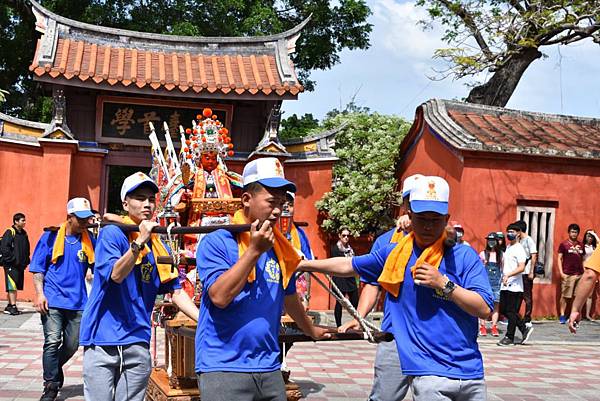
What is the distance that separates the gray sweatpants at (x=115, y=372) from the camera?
4.70 meters

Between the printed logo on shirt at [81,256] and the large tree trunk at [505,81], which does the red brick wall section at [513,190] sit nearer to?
the large tree trunk at [505,81]

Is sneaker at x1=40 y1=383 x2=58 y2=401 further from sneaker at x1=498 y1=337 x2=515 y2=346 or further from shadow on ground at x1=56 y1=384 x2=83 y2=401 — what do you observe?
sneaker at x1=498 y1=337 x2=515 y2=346

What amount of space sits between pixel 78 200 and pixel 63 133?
824 cm

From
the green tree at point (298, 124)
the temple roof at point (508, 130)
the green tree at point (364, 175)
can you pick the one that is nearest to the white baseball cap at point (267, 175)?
the temple roof at point (508, 130)

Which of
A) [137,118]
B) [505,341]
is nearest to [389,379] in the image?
[505,341]

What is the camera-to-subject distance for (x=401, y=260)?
13.4 feet

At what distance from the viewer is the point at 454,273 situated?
4.00 m

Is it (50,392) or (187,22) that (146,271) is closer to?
(50,392)

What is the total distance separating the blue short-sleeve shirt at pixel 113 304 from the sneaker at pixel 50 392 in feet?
7.61

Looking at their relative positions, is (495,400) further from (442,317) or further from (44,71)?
(44,71)

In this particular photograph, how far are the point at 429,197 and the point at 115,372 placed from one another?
2.17 metres

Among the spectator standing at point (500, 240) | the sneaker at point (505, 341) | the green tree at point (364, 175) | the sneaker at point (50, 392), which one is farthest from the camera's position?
the green tree at point (364, 175)

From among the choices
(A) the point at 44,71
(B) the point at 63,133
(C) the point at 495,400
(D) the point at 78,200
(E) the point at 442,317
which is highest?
(A) the point at 44,71

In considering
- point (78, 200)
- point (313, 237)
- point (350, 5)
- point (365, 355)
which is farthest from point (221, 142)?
point (350, 5)
